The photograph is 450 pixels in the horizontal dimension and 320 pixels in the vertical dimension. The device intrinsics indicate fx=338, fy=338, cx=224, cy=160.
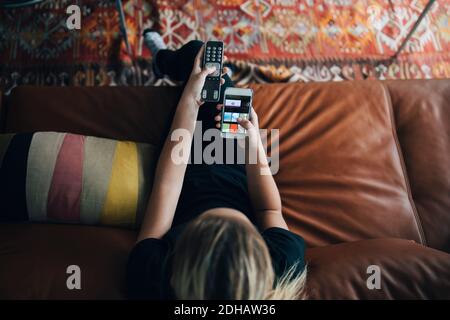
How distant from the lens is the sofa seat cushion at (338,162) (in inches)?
34.7

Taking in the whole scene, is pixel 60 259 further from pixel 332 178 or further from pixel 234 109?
pixel 332 178

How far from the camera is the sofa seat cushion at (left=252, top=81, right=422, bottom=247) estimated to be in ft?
2.89

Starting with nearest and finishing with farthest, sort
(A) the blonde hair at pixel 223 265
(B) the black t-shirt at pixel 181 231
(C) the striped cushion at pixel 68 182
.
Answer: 1. (A) the blonde hair at pixel 223 265
2. (B) the black t-shirt at pixel 181 231
3. (C) the striped cushion at pixel 68 182

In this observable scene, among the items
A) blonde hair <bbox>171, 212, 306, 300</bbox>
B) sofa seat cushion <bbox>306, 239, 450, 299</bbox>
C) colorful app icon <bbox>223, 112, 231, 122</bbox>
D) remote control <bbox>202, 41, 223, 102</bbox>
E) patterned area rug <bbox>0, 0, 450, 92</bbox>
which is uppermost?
patterned area rug <bbox>0, 0, 450, 92</bbox>

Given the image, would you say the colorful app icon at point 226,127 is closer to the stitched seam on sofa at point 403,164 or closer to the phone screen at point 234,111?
the phone screen at point 234,111

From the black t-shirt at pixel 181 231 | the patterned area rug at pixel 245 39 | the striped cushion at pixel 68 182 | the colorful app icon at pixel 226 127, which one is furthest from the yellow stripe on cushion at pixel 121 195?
the patterned area rug at pixel 245 39

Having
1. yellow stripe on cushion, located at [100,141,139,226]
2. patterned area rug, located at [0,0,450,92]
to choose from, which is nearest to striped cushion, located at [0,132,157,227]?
yellow stripe on cushion, located at [100,141,139,226]

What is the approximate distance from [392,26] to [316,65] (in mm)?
417

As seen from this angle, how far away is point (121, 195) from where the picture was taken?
2.73 ft

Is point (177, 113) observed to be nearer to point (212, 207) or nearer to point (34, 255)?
point (212, 207)

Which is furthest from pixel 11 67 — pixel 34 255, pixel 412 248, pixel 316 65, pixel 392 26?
pixel 392 26

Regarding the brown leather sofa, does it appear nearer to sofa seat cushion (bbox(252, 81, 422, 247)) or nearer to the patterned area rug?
sofa seat cushion (bbox(252, 81, 422, 247))

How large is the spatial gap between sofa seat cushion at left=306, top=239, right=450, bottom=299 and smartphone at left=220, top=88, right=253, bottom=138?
0.38 meters

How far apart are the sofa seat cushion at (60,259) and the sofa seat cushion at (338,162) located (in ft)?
1.46
